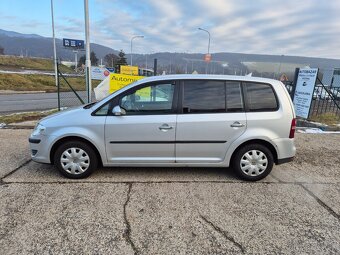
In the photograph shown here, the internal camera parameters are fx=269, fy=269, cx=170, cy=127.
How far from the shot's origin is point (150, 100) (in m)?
4.21

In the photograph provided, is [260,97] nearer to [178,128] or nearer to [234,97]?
[234,97]

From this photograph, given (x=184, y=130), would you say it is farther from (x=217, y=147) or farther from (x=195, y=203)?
(x=195, y=203)

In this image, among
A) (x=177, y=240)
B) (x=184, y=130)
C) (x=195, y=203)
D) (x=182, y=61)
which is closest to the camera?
(x=177, y=240)

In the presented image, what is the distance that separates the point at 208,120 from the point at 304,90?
6.90 metres

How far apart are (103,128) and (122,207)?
1.25 meters

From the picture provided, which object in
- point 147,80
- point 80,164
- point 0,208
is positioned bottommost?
point 0,208

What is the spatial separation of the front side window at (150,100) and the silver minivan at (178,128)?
1cm

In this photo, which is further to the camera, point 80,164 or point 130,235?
point 80,164

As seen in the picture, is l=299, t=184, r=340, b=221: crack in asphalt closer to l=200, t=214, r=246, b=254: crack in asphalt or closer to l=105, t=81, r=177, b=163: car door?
l=200, t=214, r=246, b=254: crack in asphalt

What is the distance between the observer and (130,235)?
9.29 feet

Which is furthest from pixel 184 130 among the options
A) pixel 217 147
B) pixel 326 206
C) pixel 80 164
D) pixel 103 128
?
pixel 326 206

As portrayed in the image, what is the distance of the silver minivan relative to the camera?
159 inches

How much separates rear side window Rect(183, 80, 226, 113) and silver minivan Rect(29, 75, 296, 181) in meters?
0.02

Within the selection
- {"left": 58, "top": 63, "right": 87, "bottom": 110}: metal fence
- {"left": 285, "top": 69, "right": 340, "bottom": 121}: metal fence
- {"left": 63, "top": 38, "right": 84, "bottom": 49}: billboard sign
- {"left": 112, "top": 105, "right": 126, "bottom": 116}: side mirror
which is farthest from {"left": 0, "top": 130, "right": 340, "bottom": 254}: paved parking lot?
{"left": 63, "top": 38, "right": 84, "bottom": 49}: billboard sign
